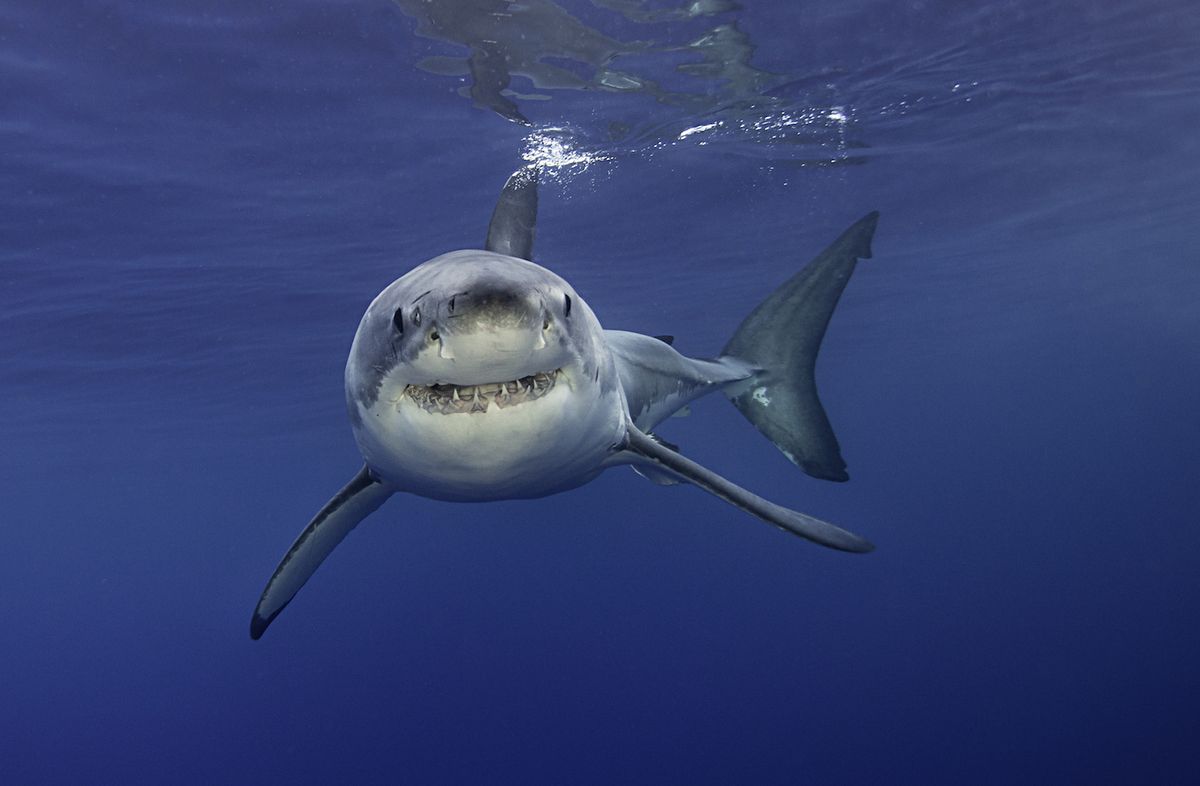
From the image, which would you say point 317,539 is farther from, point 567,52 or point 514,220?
point 567,52

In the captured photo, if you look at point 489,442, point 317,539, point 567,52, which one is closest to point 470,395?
point 489,442

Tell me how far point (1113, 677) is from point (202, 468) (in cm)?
4604

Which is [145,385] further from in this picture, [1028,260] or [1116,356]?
[1116,356]

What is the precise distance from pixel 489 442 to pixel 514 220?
2.57 metres

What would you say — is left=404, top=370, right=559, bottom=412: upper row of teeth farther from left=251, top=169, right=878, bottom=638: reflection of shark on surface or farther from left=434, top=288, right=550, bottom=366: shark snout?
left=434, top=288, right=550, bottom=366: shark snout

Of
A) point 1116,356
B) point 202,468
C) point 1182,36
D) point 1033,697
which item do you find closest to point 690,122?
point 1182,36

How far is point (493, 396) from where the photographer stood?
8.97 ft

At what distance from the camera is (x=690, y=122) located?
41.0ft

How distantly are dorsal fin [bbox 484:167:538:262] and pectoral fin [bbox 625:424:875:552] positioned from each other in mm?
1668

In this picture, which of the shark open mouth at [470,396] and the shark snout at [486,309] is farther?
the shark open mouth at [470,396]

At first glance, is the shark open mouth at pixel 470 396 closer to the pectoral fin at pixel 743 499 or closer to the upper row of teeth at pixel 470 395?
the upper row of teeth at pixel 470 395

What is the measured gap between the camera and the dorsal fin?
497 cm

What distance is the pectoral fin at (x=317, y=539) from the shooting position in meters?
4.39

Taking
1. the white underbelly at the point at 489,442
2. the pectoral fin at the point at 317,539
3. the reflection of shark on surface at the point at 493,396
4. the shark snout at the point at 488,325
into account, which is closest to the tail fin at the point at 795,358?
the reflection of shark on surface at the point at 493,396
